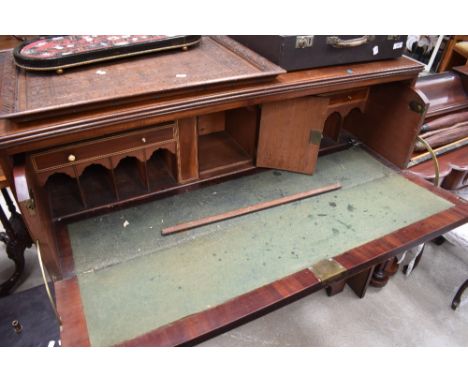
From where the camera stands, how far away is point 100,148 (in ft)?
3.25

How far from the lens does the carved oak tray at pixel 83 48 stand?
96 cm

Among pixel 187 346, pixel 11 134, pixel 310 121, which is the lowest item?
pixel 187 346

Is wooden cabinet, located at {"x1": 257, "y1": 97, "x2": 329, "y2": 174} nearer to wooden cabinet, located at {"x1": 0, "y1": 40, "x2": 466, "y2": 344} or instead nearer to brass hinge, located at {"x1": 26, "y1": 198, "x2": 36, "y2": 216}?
wooden cabinet, located at {"x1": 0, "y1": 40, "x2": 466, "y2": 344}

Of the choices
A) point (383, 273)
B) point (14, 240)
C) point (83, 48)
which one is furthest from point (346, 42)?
point (14, 240)

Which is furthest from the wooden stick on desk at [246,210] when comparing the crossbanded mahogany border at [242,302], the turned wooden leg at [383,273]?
the turned wooden leg at [383,273]

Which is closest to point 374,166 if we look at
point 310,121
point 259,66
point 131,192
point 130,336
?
point 310,121

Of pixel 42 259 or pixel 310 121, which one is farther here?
pixel 310 121

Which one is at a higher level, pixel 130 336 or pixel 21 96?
pixel 21 96

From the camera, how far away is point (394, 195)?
1.27 metres

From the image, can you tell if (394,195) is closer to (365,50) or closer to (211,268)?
(365,50)

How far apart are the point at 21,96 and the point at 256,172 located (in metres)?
0.78

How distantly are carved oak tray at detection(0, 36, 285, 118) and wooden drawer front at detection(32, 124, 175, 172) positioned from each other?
139 millimetres

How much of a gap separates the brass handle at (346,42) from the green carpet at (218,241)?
456mm

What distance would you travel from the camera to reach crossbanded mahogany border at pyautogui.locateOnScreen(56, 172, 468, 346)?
31.4 inches
